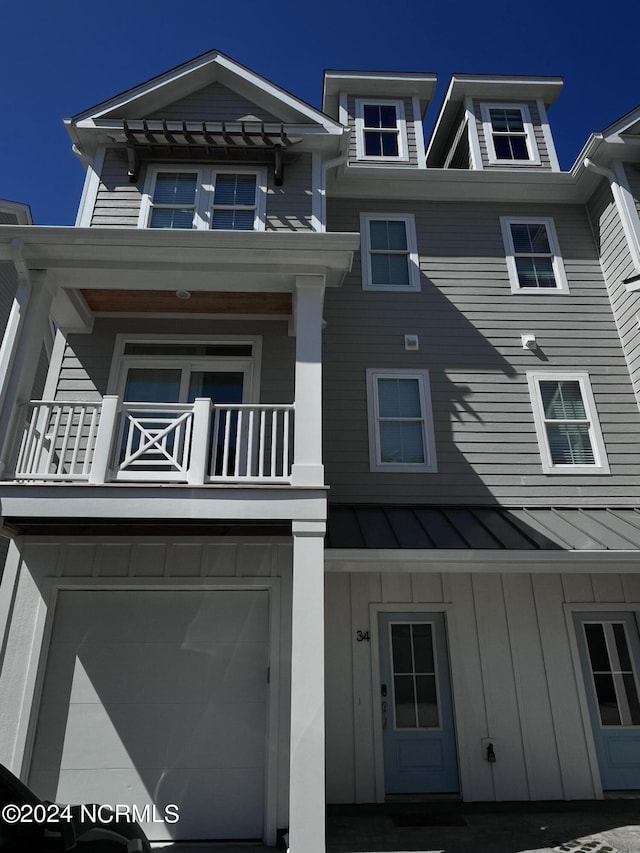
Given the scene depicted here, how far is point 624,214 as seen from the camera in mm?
8109

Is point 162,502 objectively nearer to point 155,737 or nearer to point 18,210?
point 155,737

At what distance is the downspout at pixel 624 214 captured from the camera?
304 inches

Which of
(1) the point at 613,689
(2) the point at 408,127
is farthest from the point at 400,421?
(2) the point at 408,127

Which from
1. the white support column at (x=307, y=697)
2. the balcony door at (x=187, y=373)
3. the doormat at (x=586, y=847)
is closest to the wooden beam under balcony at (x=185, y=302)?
the balcony door at (x=187, y=373)

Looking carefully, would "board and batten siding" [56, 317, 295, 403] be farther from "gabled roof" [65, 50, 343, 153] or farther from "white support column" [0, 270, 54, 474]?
"gabled roof" [65, 50, 343, 153]

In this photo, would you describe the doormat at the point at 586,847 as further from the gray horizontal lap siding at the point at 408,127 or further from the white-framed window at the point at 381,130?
the white-framed window at the point at 381,130

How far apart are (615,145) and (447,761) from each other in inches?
365

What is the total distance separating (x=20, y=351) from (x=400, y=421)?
4907 millimetres

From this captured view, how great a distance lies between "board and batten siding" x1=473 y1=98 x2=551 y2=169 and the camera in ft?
30.6

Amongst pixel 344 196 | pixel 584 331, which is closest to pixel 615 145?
pixel 584 331

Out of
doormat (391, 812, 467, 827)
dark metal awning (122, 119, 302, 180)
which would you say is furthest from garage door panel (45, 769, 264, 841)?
dark metal awning (122, 119, 302, 180)

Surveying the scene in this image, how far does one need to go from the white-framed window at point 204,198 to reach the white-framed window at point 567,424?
4.81 metres

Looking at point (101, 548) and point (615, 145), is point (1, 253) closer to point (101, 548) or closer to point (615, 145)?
point (101, 548)

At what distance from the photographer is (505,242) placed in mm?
8820
